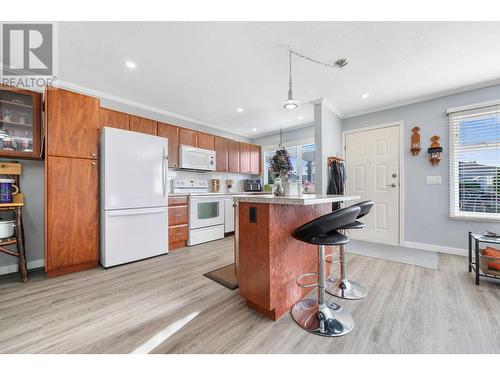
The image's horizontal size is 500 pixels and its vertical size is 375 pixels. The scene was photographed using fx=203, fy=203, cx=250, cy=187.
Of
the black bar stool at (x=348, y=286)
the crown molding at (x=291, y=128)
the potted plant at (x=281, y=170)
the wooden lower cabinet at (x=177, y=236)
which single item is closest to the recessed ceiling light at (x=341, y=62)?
the potted plant at (x=281, y=170)

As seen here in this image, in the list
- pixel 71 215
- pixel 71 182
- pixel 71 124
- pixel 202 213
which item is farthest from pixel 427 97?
pixel 71 215

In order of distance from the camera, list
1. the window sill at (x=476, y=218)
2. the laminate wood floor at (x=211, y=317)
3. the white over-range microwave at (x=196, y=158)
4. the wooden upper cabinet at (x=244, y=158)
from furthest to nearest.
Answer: the wooden upper cabinet at (x=244, y=158) → the white over-range microwave at (x=196, y=158) → the window sill at (x=476, y=218) → the laminate wood floor at (x=211, y=317)

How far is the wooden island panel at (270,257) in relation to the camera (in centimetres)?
146

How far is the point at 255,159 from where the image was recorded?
524 centimetres

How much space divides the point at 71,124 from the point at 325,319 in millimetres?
3218

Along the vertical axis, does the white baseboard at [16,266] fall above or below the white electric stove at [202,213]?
below

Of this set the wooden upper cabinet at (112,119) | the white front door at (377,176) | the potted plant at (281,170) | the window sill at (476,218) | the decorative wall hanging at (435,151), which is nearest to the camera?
the potted plant at (281,170)

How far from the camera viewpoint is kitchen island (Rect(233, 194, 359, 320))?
4.76 ft

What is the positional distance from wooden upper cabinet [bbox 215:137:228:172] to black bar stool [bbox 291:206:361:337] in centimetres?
321

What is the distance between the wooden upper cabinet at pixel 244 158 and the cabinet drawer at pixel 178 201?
1801mm

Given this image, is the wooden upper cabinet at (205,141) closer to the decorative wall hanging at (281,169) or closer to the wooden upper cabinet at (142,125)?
the wooden upper cabinet at (142,125)

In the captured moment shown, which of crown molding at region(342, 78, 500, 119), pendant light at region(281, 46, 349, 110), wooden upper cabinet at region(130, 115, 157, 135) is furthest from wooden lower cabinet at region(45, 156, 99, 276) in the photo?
crown molding at region(342, 78, 500, 119)
